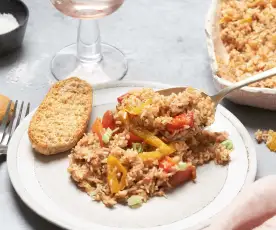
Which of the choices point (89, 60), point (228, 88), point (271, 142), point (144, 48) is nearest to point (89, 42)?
point (89, 60)

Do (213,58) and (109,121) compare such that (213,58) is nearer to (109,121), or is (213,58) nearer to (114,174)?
(109,121)

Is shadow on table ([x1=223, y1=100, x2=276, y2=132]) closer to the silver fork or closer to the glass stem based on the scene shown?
the glass stem

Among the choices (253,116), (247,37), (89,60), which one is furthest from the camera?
(89,60)

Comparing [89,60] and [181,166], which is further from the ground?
[181,166]

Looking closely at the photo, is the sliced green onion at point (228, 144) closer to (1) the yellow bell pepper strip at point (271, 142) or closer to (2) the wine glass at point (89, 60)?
(1) the yellow bell pepper strip at point (271, 142)

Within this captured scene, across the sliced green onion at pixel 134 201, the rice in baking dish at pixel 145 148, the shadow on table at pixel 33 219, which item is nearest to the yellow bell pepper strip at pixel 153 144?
the rice in baking dish at pixel 145 148

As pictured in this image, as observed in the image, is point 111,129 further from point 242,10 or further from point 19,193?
point 242,10

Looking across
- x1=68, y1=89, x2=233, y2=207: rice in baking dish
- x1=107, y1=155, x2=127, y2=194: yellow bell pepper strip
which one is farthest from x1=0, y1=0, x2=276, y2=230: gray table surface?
x1=107, y1=155, x2=127, y2=194: yellow bell pepper strip
